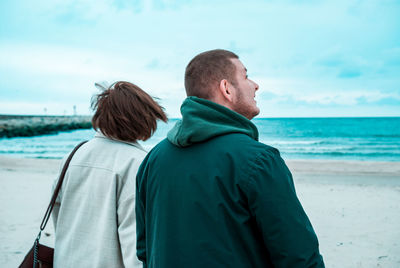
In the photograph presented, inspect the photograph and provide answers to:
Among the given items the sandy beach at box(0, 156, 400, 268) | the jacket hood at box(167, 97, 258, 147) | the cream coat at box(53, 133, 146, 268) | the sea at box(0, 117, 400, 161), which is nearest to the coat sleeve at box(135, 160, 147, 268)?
the cream coat at box(53, 133, 146, 268)

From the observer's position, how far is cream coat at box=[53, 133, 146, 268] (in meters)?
1.69

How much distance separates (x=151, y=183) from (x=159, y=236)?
21 cm

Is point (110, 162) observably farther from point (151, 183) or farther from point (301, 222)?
point (301, 222)

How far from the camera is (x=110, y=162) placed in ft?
5.75

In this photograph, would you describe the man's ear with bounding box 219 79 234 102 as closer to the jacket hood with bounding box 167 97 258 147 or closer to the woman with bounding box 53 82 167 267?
the jacket hood with bounding box 167 97 258 147

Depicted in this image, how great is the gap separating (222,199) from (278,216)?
0.60 ft

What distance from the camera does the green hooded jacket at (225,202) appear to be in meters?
1.05

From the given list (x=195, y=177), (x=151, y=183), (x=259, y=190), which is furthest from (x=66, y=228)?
(x=259, y=190)

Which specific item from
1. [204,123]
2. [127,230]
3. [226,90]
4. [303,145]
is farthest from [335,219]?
[303,145]

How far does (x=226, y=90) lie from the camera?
4.24ft

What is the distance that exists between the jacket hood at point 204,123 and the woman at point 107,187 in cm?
61

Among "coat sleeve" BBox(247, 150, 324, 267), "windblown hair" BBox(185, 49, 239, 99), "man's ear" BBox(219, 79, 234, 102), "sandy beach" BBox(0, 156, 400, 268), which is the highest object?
"windblown hair" BBox(185, 49, 239, 99)

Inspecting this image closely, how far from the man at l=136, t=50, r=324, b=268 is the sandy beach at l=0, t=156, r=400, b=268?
3.27m

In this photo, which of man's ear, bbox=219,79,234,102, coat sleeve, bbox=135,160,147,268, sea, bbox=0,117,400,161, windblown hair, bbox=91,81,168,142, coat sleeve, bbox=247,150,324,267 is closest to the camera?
coat sleeve, bbox=247,150,324,267
